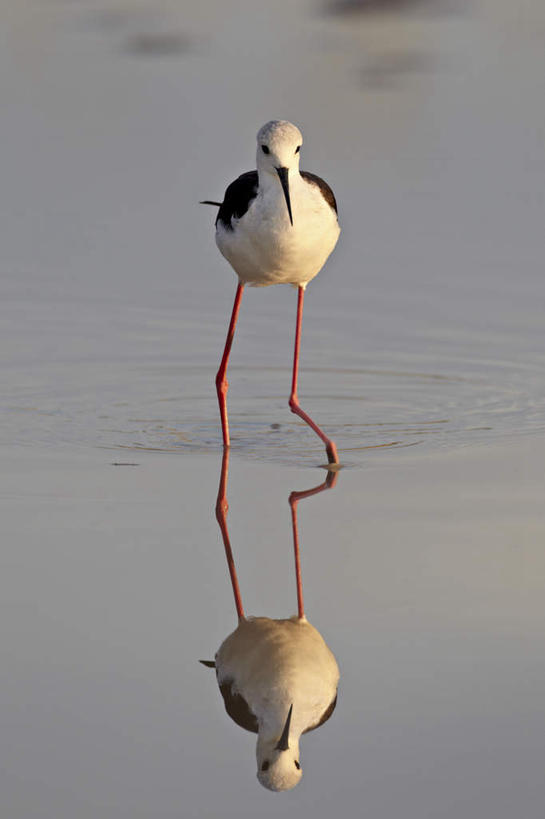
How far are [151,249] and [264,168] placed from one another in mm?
2951

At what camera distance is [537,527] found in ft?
15.9

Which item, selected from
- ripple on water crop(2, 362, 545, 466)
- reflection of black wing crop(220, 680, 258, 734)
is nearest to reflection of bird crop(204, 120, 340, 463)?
ripple on water crop(2, 362, 545, 466)

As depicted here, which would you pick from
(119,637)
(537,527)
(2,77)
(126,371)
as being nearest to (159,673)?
(119,637)

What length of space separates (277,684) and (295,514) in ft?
4.09

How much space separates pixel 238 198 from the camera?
5805mm

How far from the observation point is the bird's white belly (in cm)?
560

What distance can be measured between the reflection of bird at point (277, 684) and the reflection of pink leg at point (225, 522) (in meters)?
0.02

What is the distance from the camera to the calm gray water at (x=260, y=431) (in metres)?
3.54

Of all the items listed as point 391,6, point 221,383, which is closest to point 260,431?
point 221,383

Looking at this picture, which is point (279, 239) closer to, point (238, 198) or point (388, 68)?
point (238, 198)

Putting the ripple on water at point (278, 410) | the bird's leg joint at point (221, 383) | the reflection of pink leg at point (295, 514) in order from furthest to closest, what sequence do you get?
1. the bird's leg joint at point (221, 383)
2. the ripple on water at point (278, 410)
3. the reflection of pink leg at point (295, 514)

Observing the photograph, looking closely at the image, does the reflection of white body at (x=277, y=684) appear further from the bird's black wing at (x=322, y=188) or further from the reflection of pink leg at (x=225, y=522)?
the bird's black wing at (x=322, y=188)

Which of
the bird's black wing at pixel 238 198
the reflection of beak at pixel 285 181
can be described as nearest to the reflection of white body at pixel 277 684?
the reflection of beak at pixel 285 181

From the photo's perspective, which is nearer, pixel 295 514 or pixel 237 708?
pixel 237 708
